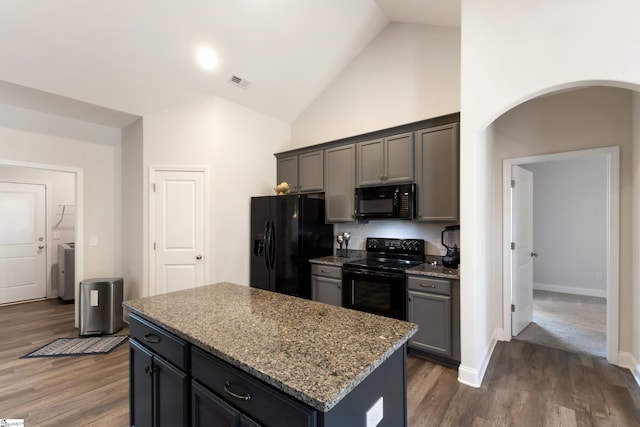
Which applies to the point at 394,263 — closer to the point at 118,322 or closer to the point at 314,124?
the point at 314,124

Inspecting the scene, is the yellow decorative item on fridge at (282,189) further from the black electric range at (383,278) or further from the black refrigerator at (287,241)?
the black electric range at (383,278)

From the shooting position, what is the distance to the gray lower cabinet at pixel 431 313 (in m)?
2.67

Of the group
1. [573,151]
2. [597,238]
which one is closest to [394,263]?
[573,151]

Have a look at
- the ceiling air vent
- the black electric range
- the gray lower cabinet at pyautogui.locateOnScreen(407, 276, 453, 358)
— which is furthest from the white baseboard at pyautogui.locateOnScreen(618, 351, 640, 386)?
the ceiling air vent

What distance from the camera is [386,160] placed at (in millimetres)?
3316

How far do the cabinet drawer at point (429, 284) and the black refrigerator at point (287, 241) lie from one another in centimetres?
132

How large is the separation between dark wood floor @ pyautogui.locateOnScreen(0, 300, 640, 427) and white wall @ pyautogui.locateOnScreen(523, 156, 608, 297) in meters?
3.07

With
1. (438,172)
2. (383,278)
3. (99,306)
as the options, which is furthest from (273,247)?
(99,306)

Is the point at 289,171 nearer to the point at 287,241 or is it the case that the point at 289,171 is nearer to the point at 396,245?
the point at 287,241

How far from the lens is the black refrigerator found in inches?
140

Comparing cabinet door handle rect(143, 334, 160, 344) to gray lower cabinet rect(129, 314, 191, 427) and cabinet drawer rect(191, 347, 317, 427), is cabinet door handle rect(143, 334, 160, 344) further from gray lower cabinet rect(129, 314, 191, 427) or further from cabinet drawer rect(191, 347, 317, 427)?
cabinet drawer rect(191, 347, 317, 427)

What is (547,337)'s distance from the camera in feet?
11.2

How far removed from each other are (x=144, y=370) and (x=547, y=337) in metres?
4.12

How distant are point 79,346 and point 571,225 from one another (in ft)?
25.0
